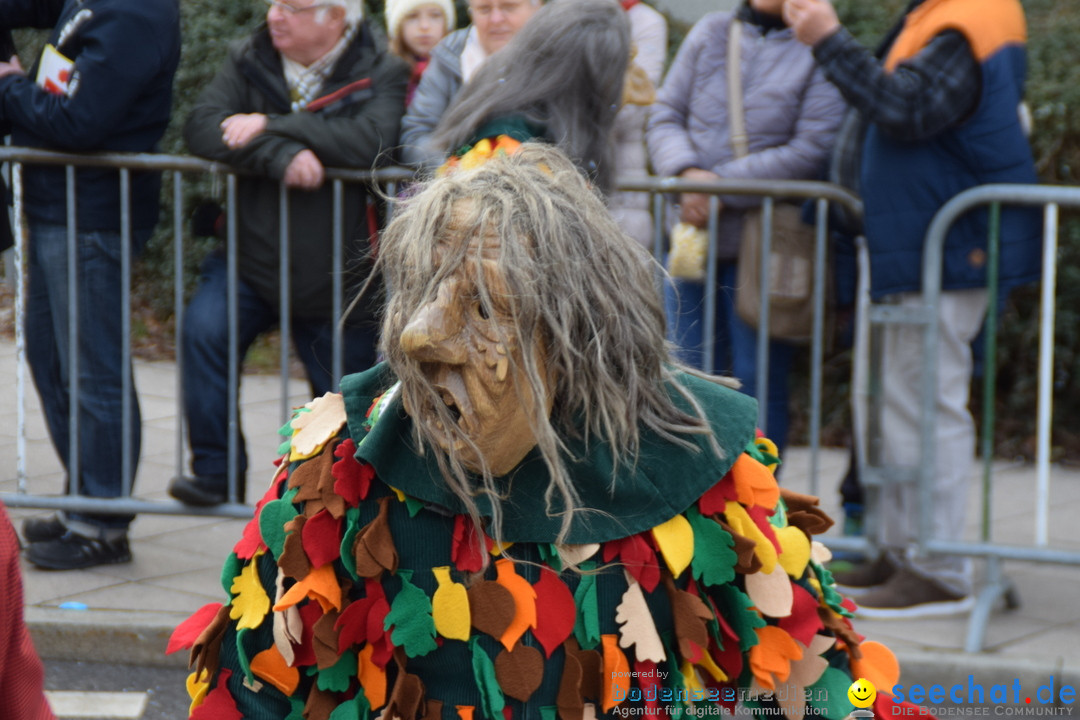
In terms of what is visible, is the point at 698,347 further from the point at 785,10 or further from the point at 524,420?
the point at 524,420

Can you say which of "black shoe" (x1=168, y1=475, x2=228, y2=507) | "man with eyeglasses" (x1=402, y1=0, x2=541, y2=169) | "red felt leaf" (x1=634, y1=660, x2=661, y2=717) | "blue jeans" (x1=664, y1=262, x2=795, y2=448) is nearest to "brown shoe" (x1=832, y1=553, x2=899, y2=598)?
"blue jeans" (x1=664, y1=262, x2=795, y2=448)

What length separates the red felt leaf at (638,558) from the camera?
1.71m

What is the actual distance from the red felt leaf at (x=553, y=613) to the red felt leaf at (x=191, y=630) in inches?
17.8

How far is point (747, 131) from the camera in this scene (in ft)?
14.1

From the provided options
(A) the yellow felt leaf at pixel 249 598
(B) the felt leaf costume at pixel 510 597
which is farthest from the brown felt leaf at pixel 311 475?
(A) the yellow felt leaf at pixel 249 598

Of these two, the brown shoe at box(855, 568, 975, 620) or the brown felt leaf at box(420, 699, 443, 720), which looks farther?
the brown shoe at box(855, 568, 975, 620)

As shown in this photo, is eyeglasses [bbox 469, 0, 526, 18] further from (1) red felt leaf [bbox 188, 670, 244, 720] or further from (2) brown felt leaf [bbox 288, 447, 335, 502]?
(1) red felt leaf [bbox 188, 670, 244, 720]

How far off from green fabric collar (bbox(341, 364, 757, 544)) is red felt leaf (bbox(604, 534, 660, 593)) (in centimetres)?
2

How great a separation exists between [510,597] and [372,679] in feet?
0.69

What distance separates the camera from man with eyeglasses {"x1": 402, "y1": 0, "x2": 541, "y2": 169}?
412 centimetres

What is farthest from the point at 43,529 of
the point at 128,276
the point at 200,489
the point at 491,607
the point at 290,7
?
the point at 491,607

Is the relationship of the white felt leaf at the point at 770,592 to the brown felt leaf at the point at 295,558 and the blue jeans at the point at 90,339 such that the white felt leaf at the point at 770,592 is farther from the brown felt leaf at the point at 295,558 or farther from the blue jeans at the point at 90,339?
the blue jeans at the point at 90,339

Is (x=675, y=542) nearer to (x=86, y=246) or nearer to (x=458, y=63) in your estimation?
(x=458, y=63)

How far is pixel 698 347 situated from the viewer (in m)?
4.38
